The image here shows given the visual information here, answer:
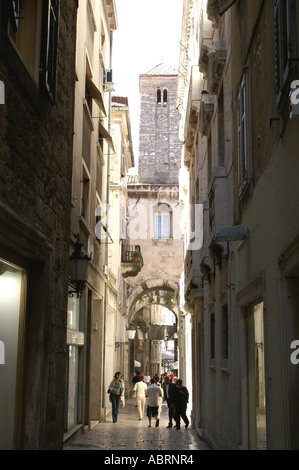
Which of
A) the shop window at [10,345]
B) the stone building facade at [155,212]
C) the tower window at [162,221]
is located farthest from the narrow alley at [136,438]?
the tower window at [162,221]

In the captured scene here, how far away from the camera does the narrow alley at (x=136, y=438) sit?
509 inches

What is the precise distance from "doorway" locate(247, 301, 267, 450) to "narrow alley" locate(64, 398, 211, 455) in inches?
141

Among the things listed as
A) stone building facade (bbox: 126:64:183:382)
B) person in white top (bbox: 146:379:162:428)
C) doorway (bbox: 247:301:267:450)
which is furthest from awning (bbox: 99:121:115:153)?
stone building facade (bbox: 126:64:183:382)

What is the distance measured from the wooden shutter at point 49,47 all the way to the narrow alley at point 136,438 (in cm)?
764

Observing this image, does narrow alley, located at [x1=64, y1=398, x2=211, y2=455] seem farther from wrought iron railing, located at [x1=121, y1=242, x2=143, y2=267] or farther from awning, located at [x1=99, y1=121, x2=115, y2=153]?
wrought iron railing, located at [x1=121, y1=242, x2=143, y2=267]

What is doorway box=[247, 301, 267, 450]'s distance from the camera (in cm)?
773

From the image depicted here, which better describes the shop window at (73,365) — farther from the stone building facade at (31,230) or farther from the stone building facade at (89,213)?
the stone building facade at (31,230)

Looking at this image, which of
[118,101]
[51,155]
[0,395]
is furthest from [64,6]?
[118,101]

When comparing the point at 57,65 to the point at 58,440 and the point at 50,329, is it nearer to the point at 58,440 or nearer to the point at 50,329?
the point at 50,329

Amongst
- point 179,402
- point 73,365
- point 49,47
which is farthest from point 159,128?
point 49,47

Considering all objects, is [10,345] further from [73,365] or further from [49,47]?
[73,365]

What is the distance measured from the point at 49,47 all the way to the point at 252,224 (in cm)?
320

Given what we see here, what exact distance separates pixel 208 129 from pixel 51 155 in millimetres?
7642

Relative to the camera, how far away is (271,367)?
662 cm
